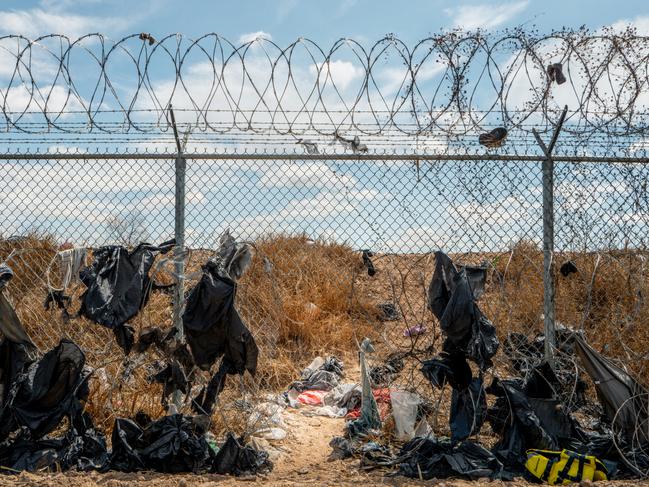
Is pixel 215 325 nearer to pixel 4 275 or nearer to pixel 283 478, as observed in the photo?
pixel 283 478

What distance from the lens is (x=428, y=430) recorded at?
462cm

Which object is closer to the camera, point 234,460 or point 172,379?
point 234,460

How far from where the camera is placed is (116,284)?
421 cm

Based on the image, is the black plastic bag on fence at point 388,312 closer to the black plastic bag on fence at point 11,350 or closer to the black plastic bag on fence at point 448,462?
the black plastic bag on fence at point 448,462

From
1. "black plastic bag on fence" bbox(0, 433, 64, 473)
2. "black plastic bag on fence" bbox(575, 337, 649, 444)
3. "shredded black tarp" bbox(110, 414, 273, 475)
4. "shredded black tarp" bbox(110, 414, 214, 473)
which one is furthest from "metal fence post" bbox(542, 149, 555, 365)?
"black plastic bag on fence" bbox(0, 433, 64, 473)

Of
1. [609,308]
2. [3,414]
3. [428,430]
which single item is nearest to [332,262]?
[609,308]

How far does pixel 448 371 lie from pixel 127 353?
7.17 ft

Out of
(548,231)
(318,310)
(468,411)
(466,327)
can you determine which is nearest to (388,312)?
(318,310)

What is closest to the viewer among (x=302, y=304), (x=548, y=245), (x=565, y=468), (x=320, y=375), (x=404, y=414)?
(x=565, y=468)

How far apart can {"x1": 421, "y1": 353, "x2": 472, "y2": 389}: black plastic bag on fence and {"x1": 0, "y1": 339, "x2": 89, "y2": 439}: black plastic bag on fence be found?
2.37m

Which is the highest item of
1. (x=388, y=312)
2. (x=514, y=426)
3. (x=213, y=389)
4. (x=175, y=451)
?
(x=388, y=312)

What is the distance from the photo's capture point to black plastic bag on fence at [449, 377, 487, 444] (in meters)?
4.21

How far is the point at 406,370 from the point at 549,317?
107 inches

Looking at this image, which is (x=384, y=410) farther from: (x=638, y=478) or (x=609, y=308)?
(x=609, y=308)
